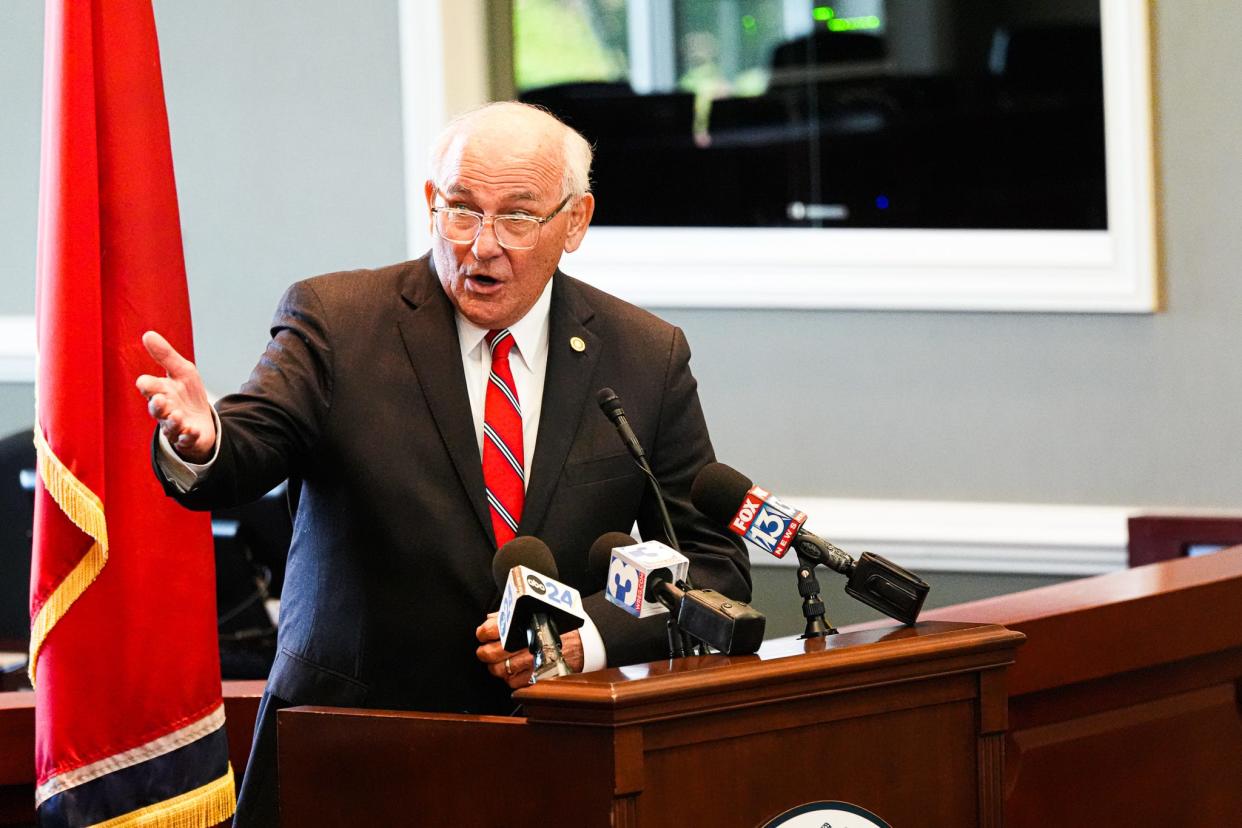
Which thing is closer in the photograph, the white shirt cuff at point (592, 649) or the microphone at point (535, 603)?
the microphone at point (535, 603)

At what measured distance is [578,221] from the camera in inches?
96.5

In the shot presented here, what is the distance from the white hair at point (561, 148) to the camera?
2.29 metres

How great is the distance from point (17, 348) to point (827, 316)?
231 cm

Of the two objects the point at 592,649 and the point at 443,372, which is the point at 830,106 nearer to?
the point at 443,372

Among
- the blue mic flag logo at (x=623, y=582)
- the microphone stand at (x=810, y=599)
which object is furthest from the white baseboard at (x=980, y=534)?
the blue mic flag logo at (x=623, y=582)

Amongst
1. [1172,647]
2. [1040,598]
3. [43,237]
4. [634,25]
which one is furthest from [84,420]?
[634,25]

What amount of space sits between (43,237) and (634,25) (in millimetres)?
2337

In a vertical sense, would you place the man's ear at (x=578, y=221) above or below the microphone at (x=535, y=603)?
above

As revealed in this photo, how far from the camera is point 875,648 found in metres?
1.78

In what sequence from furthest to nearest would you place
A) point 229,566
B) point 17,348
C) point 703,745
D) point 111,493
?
point 17,348
point 229,566
point 111,493
point 703,745

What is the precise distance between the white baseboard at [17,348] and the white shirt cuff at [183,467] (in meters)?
2.99

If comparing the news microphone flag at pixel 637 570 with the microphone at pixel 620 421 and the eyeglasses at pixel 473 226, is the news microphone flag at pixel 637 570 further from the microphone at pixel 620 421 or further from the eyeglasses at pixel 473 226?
the eyeglasses at pixel 473 226

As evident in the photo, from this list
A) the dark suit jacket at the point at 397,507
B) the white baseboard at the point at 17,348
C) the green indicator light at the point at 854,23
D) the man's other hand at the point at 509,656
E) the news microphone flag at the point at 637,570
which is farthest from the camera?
the white baseboard at the point at 17,348

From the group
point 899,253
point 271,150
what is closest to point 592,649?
point 899,253
